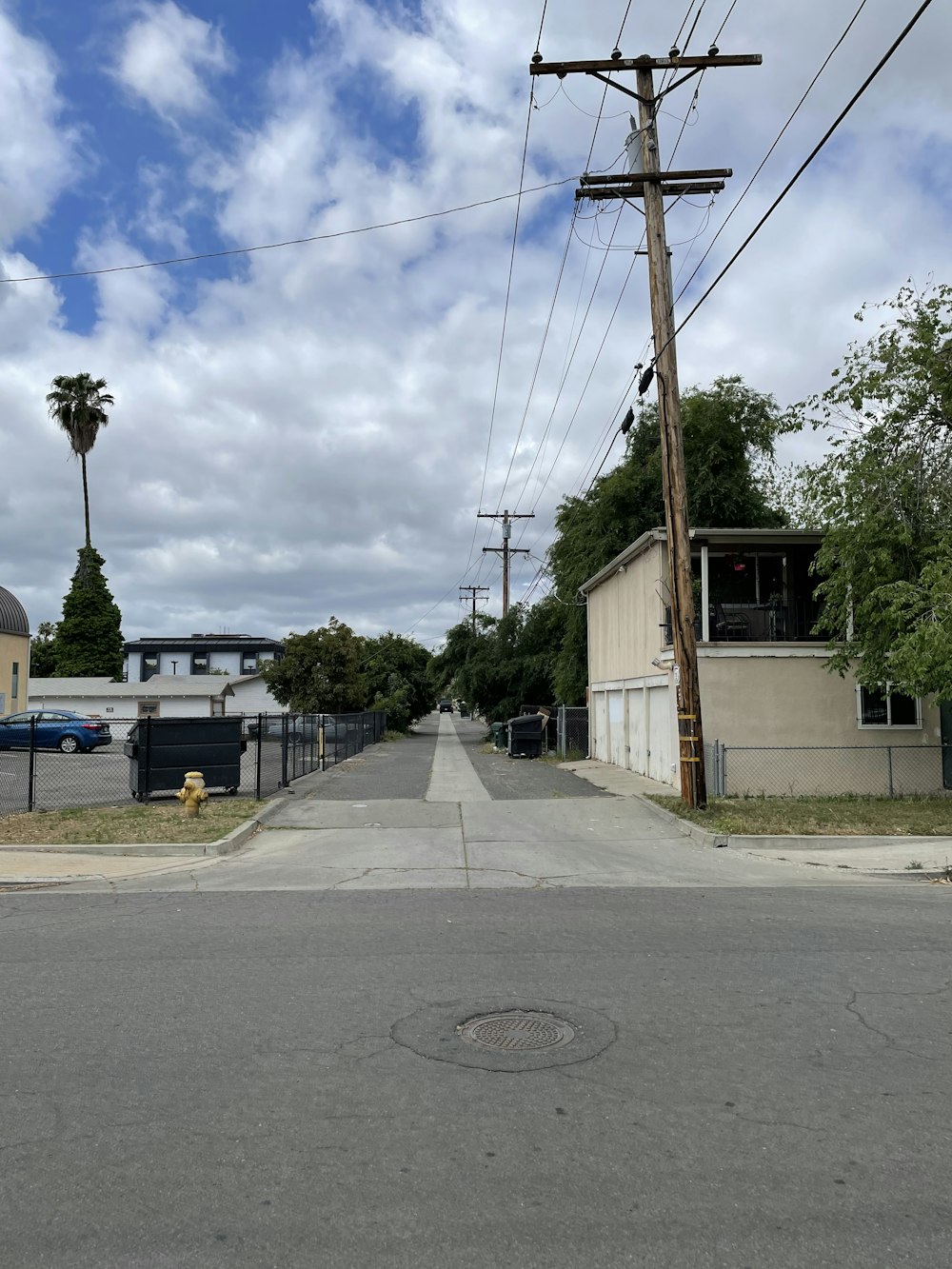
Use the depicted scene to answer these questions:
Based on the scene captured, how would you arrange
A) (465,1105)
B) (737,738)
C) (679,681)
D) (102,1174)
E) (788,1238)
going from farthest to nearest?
(737,738)
(679,681)
(465,1105)
(102,1174)
(788,1238)

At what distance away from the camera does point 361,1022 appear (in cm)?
568

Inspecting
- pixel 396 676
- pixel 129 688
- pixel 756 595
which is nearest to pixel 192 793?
pixel 756 595

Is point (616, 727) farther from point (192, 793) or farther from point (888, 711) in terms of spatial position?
point (192, 793)

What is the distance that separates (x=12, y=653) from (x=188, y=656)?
150 ft

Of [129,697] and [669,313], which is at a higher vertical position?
[669,313]

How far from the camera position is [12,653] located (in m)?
45.4

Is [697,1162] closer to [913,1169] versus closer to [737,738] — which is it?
[913,1169]

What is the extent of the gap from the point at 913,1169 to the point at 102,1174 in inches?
124

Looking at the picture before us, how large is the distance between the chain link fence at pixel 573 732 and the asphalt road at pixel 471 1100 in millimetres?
25109

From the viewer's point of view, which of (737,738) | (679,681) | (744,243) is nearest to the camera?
(744,243)

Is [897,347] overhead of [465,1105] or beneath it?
overhead

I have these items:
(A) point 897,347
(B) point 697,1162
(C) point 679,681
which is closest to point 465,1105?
(B) point 697,1162

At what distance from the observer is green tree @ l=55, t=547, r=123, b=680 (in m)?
69.6

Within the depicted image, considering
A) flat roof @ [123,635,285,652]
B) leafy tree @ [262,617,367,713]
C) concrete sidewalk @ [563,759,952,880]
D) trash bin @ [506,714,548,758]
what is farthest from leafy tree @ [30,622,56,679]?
concrete sidewalk @ [563,759,952,880]
